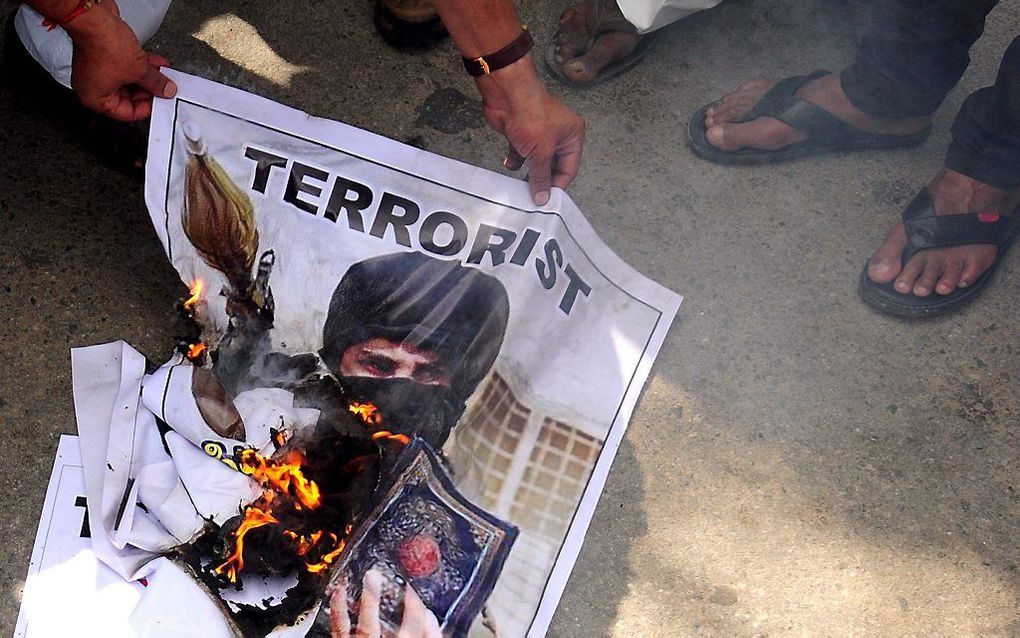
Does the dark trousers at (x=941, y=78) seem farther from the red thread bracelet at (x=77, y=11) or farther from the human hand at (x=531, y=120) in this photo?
the red thread bracelet at (x=77, y=11)

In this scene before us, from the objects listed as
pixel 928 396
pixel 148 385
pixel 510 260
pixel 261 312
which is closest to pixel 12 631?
pixel 148 385

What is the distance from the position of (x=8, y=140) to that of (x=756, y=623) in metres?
1.21

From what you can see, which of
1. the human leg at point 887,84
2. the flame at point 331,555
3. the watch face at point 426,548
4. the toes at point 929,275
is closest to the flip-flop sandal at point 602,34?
the human leg at point 887,84

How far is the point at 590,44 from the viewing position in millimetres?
1361

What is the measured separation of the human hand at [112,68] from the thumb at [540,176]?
0.46 metres

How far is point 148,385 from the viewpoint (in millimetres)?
1094

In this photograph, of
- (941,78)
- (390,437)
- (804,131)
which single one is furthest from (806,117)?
(390,437)

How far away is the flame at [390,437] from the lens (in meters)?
1.07

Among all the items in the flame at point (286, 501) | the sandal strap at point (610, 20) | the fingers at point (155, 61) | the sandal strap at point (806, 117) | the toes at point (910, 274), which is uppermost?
the sandal strap at point (610, 20)

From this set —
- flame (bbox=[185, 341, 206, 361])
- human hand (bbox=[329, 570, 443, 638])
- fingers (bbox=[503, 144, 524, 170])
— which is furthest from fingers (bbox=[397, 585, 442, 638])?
fingers (bbox=[503, 144, 524, 170])

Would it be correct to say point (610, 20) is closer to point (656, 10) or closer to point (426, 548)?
point (656, 10)

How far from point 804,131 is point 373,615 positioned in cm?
88

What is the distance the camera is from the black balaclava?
1090 millimetres

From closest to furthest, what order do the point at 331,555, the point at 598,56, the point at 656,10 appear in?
the point at 331,555
the point at 656,10
the point at 598,56
